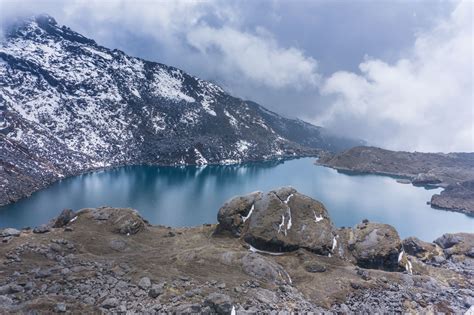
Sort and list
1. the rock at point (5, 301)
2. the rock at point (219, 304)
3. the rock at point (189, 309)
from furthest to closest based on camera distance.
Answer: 1. the rock at point (219, 304)
2. the rock at point (189, 309)
3. the rock at point (5, 301)

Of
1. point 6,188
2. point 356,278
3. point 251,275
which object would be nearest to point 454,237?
point 356,278

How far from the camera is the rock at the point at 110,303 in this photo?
1347 inches

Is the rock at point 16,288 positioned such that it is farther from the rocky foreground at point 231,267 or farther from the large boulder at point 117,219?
the large boulder at point 117,219

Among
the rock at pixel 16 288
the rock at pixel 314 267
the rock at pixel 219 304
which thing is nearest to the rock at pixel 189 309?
the rock at pixel 219 304

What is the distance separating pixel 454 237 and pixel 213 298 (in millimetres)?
69069

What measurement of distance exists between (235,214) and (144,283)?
23824 mm

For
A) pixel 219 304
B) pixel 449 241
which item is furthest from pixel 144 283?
pixel 449 241

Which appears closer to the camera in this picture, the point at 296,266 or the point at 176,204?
the point at 296,266

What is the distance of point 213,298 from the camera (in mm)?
34656

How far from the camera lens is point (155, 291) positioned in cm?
3775

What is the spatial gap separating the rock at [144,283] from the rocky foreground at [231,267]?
0.52ft

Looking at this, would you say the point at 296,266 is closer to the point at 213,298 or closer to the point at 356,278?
the point at 356,278

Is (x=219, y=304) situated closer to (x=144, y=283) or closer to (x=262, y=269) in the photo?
(x=144, y=283)

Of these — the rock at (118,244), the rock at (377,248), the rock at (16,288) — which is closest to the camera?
the rock at (16,288)
